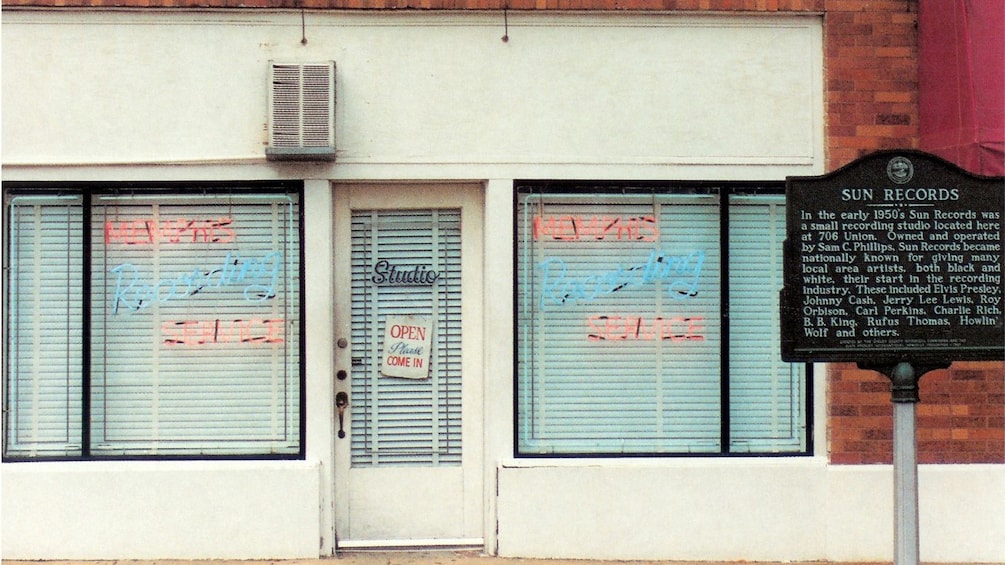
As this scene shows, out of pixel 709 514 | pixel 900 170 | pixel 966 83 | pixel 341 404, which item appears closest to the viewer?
pixel 900 170

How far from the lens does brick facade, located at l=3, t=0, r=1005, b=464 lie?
662cm

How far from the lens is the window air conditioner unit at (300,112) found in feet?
21.1

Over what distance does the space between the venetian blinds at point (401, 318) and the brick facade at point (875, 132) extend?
149 cm

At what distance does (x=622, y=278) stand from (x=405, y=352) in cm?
148

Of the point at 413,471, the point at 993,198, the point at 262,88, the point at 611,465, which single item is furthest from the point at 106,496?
the point at 993,198

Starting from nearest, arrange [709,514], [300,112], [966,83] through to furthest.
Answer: [966,83]
[300,112]
[709,514]

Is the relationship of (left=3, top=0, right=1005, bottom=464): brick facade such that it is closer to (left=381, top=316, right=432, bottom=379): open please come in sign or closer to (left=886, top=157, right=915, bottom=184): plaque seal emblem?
(left=886, top=157, right=915, bottom=184): plaque seal emblem

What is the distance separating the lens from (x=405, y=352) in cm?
677

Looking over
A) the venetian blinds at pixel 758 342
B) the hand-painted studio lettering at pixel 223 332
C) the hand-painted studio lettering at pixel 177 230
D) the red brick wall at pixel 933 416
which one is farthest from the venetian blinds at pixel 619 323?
the hand-painted studio lettering at pixel 177 230

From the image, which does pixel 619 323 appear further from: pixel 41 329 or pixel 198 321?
pixel 41 329

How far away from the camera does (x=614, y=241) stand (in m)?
6.77

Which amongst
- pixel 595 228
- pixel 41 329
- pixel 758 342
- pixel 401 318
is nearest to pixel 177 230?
pixel 41 329

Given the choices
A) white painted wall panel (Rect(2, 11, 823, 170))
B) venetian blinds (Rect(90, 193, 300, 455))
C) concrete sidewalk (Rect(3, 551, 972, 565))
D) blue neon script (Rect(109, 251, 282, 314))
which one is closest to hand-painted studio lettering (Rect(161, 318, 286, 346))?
venetian blinds (Rect(90, 193, 300, 455))

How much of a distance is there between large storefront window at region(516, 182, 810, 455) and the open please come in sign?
628 mm
